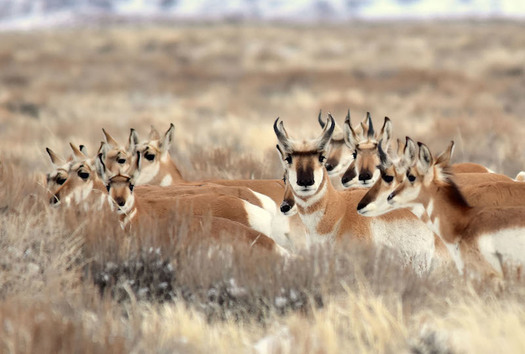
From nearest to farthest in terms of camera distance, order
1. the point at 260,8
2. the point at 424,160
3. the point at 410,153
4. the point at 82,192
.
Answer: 1. the point at 424,160
2. the point at 410,153
3. the point at 82,192
4. the point at 260,8

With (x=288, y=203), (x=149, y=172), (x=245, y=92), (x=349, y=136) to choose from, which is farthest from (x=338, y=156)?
(x=245, y=92)

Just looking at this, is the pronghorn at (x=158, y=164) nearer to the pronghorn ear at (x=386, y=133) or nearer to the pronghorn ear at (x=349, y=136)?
the pronghorn ear at (x=349, y=136)

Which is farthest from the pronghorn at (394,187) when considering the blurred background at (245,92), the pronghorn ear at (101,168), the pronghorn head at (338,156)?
the blurred background at (245,92)

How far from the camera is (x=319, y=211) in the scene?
6855 mm

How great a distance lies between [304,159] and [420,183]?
37.6 inches

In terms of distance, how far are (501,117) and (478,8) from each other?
15253 cm

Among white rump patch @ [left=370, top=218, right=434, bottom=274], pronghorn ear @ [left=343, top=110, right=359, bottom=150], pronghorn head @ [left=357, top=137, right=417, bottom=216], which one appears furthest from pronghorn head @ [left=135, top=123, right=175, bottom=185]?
pronghorn head @ [left=357, top=137, right=417, bottom=216]

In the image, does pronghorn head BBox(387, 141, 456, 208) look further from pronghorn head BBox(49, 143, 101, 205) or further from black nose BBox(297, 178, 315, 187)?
pronghorn head BBox(49, 143, 101, 205)

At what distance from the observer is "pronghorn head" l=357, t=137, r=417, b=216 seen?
635 centimetres

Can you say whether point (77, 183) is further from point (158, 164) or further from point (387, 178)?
point (387, 178)

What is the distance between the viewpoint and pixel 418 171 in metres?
6.29

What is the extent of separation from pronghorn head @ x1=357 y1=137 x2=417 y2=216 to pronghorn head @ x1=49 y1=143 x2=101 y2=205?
263 cm

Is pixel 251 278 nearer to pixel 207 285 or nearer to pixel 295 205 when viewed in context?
pixel 207 285

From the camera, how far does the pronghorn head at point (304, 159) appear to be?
258 inches
